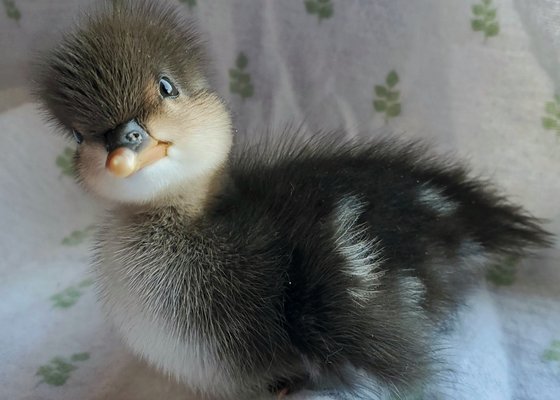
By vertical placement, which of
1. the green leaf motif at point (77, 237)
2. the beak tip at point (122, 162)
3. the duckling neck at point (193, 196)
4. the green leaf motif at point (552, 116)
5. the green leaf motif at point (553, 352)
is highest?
the beak tip at point (122, 162)

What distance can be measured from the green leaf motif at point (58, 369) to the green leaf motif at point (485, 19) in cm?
75

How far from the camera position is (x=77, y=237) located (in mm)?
1238

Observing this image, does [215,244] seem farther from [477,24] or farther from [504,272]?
[477,24]

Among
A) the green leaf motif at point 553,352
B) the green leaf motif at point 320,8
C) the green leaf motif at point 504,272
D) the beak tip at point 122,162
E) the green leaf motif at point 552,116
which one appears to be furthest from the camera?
the green leaf motif at point 320,8

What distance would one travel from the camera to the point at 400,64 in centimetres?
127

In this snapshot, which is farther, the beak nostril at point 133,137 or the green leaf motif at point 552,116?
the green leaf motif at point 552,116

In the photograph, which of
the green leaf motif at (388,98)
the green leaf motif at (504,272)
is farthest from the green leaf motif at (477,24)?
the green leaf motif at (504,272)

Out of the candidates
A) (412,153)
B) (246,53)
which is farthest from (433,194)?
(246,53)

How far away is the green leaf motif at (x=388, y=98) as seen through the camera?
4.20ft

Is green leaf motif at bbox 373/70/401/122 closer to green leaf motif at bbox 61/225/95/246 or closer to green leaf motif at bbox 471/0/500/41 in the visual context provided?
green leaf motif at bbox 471/0/500/41

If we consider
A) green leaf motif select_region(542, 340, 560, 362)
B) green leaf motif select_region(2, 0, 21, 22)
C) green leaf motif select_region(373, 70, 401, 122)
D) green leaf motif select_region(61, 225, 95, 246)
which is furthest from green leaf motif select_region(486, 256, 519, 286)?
green leaf motif select_region(2, 0, 21, 22)

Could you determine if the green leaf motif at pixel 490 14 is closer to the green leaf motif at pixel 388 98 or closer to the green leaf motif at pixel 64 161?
the green leaf motif at pixel 388 98

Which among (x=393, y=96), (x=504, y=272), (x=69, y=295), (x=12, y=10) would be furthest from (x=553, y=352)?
(x=12, y=10)

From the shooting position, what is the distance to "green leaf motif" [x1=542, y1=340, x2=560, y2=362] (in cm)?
92
